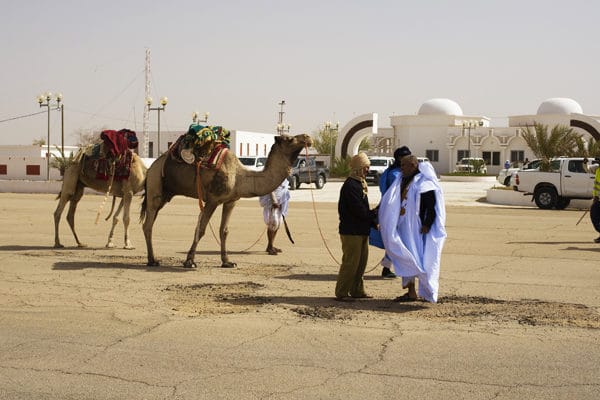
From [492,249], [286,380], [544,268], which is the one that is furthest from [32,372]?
[492,249]

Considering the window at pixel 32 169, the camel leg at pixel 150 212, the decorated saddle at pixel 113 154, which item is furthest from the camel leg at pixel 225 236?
the window at pixel 32 169

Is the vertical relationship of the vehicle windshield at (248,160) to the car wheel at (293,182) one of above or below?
above

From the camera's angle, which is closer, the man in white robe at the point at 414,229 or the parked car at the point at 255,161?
the man in white robe at the point at 414,229

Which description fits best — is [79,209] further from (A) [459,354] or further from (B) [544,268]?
(A) [459,354]

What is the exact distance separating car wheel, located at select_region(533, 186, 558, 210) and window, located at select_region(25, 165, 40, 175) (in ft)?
136

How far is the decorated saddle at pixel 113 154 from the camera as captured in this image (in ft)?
52.1

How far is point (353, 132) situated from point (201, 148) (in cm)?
6481

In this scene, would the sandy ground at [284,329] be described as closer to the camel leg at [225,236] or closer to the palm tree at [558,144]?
the camel leg at [225,236]

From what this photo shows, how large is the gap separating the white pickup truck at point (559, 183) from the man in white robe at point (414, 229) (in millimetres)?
20867

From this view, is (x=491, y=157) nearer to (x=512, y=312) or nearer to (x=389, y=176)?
(x=389, y=176)

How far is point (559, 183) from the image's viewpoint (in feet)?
99.4

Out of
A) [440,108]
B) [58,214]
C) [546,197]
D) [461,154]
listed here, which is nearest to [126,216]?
[58,214]

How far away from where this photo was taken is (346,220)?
33.2 ft

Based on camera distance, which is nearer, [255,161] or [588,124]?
[255,161]
